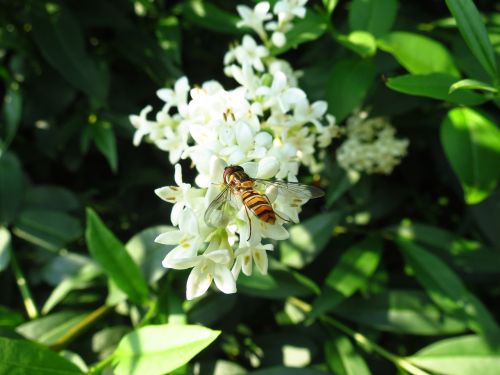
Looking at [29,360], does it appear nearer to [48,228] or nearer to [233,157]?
[233,157]

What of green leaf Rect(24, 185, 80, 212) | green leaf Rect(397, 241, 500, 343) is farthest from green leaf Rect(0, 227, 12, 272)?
green leaf Rect(397, 241, 500, 343)

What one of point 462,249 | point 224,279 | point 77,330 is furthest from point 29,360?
point 462,249

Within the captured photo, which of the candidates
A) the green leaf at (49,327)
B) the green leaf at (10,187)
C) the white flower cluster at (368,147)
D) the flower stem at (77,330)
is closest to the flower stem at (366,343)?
the white flower cluster at (368,147)

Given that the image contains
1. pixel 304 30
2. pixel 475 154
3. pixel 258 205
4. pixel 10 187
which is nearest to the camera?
pixel 258 205

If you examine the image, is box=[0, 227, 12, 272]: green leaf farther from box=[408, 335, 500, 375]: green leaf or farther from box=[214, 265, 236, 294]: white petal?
box=[408, 335, 500, 375]: green leaf

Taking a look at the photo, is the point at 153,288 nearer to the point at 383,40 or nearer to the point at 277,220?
the point at 277,220

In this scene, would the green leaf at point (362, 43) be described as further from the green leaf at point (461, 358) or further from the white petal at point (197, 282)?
the green leaf at point (461, 358)
